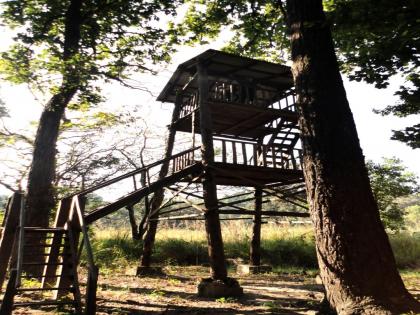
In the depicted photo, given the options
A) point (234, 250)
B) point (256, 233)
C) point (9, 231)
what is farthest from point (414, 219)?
point (9, 231)

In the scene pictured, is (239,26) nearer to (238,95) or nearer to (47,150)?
(238,95)

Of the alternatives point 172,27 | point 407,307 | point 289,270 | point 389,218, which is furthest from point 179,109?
point 389,218

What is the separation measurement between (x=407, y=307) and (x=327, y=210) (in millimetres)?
1476

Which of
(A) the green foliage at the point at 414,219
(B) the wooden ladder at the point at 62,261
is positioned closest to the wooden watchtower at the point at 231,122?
(B) the wooden ladder at the point at 62,261

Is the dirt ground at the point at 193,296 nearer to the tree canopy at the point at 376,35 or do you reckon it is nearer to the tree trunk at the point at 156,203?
the tree trunk at the point at 156,203

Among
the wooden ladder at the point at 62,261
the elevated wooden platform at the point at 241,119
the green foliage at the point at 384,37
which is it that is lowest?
the wooden ladder at the point at 62,261

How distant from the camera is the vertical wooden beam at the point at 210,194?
912 centimetres

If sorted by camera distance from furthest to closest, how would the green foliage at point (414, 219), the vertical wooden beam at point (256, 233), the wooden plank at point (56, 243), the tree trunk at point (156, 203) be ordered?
the green foliage at point (414, 219)
the vertical wooden beam at point (256, 233)
the tree trunk at point (156, 203)
the wooden plank at point (56, 243)

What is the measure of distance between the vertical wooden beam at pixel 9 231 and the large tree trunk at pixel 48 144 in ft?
8.21

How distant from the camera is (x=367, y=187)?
4.80m

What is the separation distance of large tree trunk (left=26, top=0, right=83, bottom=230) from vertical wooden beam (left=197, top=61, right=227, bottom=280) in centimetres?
427

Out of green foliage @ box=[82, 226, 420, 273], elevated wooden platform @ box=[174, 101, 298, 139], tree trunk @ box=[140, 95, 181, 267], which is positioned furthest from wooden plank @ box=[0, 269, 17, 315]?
green foliage @ box=[82, 226, 420, 273]

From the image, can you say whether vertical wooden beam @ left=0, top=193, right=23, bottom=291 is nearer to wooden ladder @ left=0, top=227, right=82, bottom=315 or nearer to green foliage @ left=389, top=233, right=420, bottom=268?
wooden ladder @ left=0, top=227, right=82, bottom=315

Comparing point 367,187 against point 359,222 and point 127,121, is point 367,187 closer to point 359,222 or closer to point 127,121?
point 359,222
